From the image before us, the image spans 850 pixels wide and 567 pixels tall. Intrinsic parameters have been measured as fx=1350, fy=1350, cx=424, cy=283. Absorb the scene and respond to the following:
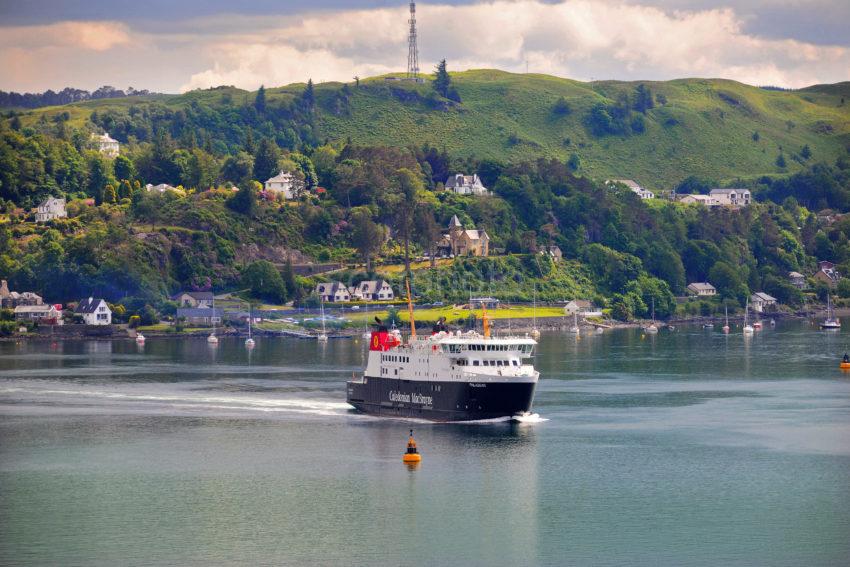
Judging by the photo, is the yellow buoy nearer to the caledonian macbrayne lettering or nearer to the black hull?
the black hull

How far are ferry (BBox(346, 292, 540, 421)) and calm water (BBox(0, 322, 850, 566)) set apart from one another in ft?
5.37

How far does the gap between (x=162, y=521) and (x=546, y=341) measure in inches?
4804

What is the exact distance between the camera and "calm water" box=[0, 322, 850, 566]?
68.1 metres

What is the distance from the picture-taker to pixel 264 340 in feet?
641

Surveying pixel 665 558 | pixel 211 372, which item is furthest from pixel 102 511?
pixel 211 372

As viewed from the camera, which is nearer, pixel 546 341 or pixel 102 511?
pixel 102 511

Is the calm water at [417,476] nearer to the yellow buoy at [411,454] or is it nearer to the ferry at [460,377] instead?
the yellow buoy at [411,454]

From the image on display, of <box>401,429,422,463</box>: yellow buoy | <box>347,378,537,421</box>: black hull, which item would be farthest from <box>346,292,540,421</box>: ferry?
<box>401,429,422,463</box>: yellow buoy

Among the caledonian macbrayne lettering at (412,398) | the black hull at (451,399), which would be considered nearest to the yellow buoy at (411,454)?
the black hull at (451,399)

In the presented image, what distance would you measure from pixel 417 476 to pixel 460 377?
16464mm

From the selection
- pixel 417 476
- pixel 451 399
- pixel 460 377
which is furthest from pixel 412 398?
pixel 417 476

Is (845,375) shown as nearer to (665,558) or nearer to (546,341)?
(546,341)

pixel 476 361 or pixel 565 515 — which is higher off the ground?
pixel 476 361

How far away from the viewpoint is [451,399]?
99.7 meters
